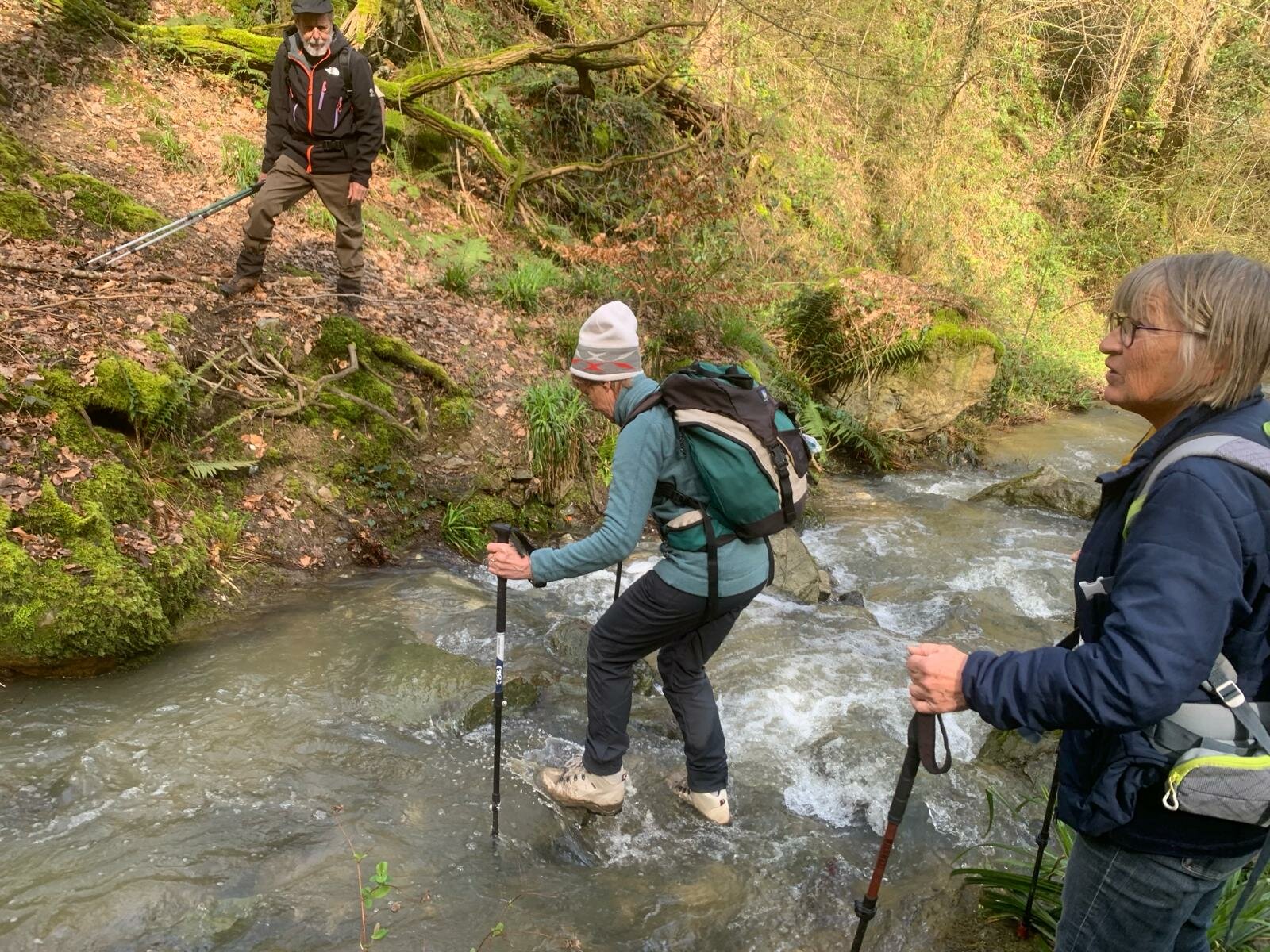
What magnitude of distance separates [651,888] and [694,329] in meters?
7.29

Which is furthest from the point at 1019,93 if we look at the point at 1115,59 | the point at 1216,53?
the point at 1216,53

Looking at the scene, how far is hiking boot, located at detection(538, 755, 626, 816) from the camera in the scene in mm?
3736

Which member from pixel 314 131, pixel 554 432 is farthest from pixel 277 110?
pixel 554 432

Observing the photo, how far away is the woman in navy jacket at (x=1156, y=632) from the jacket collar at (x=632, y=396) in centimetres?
162

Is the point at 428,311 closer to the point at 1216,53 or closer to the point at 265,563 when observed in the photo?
the point at 265,563

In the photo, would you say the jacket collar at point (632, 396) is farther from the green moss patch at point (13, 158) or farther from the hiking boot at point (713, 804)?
the green moss patch at point (13, 158)

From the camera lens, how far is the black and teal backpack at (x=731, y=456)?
9.98ft

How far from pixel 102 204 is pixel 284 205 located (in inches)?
65.8

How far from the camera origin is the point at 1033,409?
15133mm

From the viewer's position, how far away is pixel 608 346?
320 cm

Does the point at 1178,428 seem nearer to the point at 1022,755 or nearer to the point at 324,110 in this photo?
the point at 1022,755

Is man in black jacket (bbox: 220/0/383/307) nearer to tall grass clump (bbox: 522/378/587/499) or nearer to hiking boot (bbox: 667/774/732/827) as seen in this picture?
tall grass clump (bbox: 522/378/587/499)

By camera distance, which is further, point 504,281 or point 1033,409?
point 1033,409

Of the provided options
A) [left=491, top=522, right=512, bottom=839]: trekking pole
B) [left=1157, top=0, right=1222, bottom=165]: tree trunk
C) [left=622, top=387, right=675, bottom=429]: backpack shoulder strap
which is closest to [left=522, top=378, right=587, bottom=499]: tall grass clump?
[left=491, top=522, right=512, bottom=839]: trekking pole
